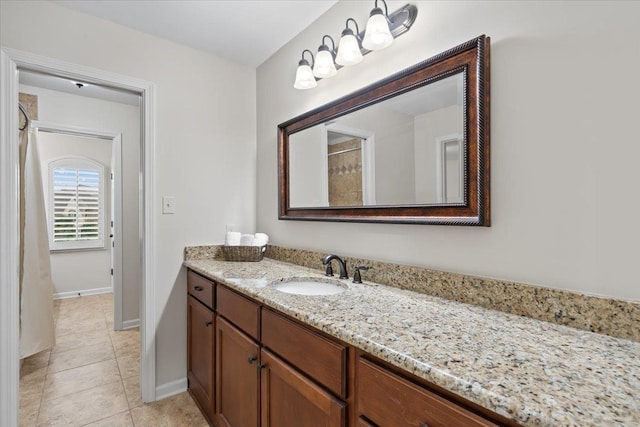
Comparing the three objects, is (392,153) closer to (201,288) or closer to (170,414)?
(201,288)

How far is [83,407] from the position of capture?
1.94 meters

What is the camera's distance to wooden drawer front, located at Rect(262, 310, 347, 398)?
89cm

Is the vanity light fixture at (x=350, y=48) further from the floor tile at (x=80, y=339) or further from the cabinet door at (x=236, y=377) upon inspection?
the floor tile at (x=80, y=339)

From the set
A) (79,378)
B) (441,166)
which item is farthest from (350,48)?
(79,378)

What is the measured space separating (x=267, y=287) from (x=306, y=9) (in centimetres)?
157

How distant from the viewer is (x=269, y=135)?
2391 mm

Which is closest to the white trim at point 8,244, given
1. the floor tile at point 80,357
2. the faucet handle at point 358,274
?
the floor tile at point 80,357

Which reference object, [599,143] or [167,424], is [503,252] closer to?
[599,143]

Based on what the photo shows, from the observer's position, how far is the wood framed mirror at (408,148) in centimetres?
115

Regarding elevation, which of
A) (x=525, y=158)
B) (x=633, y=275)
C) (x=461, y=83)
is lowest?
(x=633, y=275)

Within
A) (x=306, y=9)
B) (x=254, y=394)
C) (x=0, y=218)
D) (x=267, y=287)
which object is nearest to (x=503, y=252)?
(x=267, y=287)

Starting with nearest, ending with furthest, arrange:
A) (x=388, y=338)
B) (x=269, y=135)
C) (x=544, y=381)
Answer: (x=544, y=381), (x=388, y=338), (x=269, y=135)

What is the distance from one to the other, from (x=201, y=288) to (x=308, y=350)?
3.69ft

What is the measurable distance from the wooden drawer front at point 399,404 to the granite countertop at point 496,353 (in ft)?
0.17
